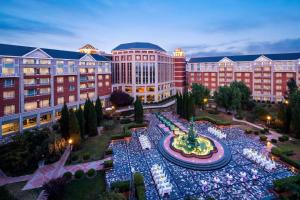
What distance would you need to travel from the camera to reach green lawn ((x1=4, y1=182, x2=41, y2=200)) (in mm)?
17639

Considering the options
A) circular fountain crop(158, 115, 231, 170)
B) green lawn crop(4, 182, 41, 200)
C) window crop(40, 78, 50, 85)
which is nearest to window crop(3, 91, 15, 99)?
window crop(40, 78, 50, 85)

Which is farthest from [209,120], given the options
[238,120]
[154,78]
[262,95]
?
[262,95]

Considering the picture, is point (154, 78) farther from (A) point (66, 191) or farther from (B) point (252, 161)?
(A) point (66, 191)

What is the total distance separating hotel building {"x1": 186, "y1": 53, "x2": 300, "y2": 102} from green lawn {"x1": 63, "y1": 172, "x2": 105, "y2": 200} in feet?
223

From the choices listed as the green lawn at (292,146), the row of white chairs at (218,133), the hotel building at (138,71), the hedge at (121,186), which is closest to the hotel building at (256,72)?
the hotel building at (138,71)

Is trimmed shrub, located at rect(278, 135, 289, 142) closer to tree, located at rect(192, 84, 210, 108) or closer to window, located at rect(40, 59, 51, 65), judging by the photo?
tree, located at rect(192, 84, 210, 108)

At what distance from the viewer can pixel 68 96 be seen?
4622 centimetres

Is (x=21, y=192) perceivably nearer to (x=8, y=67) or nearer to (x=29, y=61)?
(x=8, y=67)

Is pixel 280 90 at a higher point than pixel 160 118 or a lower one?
higher

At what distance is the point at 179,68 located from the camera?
3342 inches

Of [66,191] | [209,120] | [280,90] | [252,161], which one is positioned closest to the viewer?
[66,191]

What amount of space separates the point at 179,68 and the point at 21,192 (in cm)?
7510

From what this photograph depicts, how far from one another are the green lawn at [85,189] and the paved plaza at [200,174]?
3.55 ft

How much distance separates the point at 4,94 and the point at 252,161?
4100 cm
